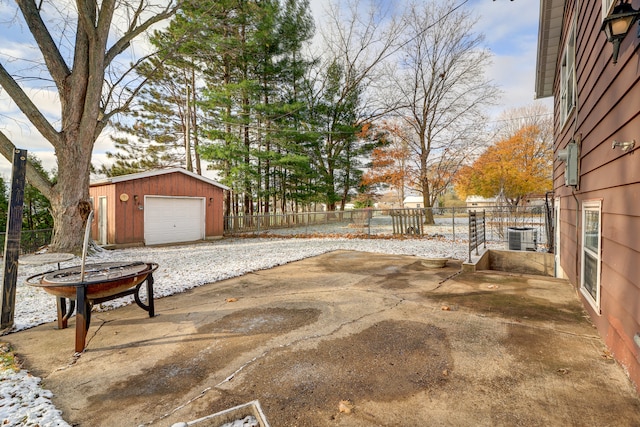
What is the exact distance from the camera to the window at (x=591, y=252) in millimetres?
2750

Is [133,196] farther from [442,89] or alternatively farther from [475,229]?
[442,89]

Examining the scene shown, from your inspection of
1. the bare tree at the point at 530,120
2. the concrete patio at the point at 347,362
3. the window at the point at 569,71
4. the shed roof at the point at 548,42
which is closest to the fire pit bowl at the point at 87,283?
the concrete patio at the point at 347,362

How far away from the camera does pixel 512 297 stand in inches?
149

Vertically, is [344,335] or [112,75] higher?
[112,75]

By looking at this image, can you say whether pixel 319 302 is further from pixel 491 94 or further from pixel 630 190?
pixel 491 94

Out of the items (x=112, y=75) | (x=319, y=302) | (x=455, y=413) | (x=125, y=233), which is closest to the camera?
(x=455, y=413)

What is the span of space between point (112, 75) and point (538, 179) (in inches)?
1094

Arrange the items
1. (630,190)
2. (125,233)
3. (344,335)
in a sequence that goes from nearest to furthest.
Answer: (630,190) < (344,335) < (125,233)

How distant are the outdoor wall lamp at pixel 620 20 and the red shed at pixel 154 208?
36.5ft

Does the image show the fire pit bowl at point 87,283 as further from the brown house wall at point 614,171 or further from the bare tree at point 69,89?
the bare tree at point 69,89

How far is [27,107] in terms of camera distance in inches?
289

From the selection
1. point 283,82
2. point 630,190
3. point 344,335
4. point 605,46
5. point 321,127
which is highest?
point 283,82

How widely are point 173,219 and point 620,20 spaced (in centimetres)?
1178

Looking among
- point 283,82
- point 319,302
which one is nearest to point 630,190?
point 319,302
